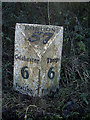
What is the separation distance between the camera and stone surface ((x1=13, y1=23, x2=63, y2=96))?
8.95 ft

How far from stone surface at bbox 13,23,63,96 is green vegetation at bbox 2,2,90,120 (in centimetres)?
20

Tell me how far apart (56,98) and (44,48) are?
0.82m

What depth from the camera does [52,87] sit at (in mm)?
2988

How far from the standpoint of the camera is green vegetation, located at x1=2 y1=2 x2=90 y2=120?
2.43 meters

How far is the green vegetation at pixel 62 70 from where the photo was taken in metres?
2.43

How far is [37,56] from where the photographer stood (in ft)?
8.86

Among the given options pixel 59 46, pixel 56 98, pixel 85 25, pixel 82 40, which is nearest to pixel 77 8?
pixel 85 25

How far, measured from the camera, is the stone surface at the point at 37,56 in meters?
2.73

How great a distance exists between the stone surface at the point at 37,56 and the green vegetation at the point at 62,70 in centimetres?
20

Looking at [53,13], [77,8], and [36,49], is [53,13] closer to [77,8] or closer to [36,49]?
[77,8]

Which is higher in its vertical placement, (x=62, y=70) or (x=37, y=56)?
(x=37, y=56)

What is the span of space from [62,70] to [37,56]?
3.59 ft

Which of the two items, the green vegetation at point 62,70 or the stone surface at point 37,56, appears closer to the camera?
the green vegetation at point 62,70

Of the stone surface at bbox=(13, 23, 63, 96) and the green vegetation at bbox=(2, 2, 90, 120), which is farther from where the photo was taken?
the stone surface at bbox=(13, 23, 63, 96)
